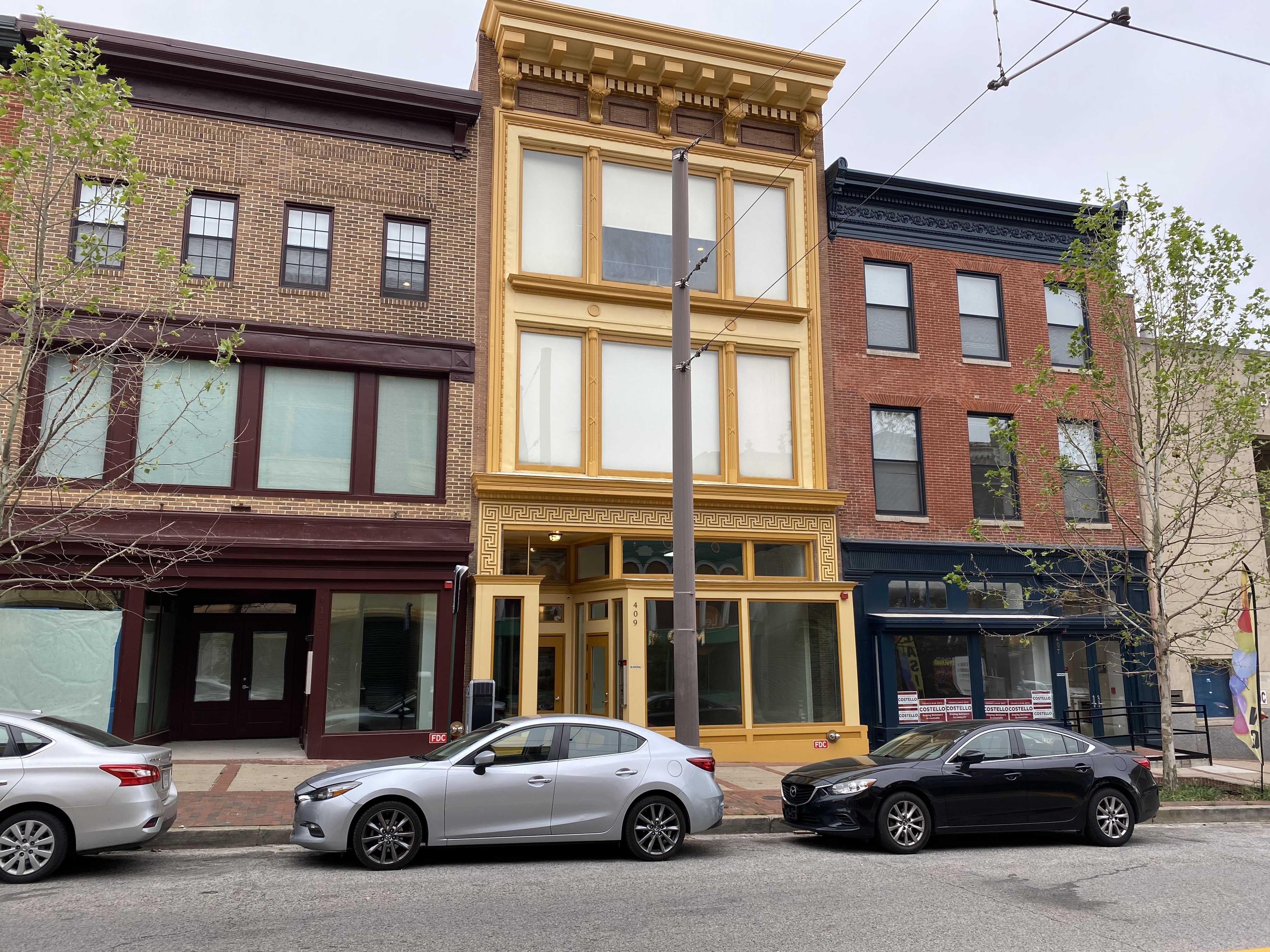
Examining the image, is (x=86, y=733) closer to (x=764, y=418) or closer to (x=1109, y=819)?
(x=1109, y=819)

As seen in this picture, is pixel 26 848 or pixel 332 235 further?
pixel 332 235

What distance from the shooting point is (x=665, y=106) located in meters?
19.3

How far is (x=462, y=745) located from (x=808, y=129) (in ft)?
49.5

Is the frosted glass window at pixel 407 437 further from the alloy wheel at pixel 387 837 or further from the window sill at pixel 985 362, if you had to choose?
the window sill at pixel 985 362

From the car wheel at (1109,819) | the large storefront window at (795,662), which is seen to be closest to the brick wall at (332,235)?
the large storefront window at (795,662)

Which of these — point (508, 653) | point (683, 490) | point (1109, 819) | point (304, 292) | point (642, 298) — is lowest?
point (1109, 819)

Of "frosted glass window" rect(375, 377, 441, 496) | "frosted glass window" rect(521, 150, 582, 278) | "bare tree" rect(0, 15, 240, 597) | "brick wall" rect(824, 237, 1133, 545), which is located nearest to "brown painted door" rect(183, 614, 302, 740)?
"bare tree" rect(0, 15, 240, 597)

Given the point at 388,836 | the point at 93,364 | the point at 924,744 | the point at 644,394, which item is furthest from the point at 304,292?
the point at 924,744

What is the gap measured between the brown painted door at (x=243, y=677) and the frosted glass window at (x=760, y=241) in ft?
36.0

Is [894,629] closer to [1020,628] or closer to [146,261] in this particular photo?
[1020,628]

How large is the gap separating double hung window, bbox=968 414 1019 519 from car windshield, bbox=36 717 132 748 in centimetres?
1617

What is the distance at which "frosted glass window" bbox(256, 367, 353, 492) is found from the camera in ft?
53.6

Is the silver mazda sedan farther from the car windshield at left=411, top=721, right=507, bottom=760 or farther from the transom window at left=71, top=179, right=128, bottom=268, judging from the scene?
the transom window at left=71, top=179, right=128, bottom=268

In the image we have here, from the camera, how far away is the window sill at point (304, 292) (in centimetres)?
1666
